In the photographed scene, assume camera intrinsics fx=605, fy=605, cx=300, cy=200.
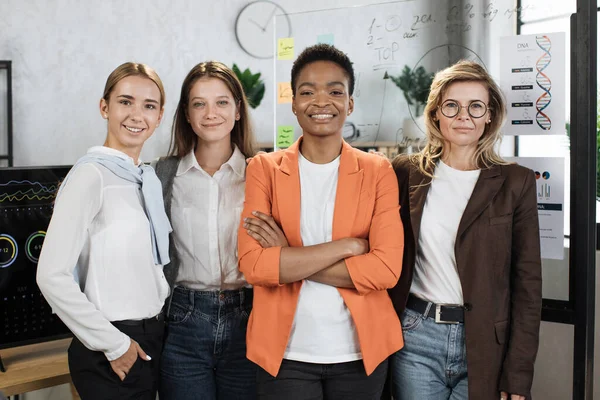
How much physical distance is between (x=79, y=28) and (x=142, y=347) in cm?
337

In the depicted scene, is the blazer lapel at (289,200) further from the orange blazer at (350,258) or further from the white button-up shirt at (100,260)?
the white button-up shirt at (100,260)

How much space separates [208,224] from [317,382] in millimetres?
613

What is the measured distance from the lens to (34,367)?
7.23 feet

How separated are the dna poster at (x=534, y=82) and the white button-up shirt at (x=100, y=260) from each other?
55.2 inches

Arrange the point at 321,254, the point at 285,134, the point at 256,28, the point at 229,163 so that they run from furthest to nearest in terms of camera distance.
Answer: the point at 256,28
the point at 285,134
the point at 229,163
the point at 321,254

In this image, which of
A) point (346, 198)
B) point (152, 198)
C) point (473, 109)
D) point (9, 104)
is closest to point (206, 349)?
point (152, 198)

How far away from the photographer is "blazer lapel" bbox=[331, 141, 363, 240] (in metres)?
1.71

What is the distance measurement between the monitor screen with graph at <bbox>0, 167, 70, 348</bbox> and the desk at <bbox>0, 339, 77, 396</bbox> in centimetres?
7

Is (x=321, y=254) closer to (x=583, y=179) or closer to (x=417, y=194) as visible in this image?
(x=417, y=194)

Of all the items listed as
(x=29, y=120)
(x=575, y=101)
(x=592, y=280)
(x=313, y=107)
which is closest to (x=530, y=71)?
(x=575, y=101)

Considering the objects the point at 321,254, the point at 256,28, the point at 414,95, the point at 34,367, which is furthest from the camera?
the point at 256,28

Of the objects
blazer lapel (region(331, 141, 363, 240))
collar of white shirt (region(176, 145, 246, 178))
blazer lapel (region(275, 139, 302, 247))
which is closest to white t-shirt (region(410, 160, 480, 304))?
blazer lapel (region(331, 141, 363, 240))

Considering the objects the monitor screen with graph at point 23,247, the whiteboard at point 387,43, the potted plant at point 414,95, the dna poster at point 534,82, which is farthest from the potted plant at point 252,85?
the dna poster at point 534,82

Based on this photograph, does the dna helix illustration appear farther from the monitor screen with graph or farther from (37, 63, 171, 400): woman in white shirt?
the monitor screen with graph
